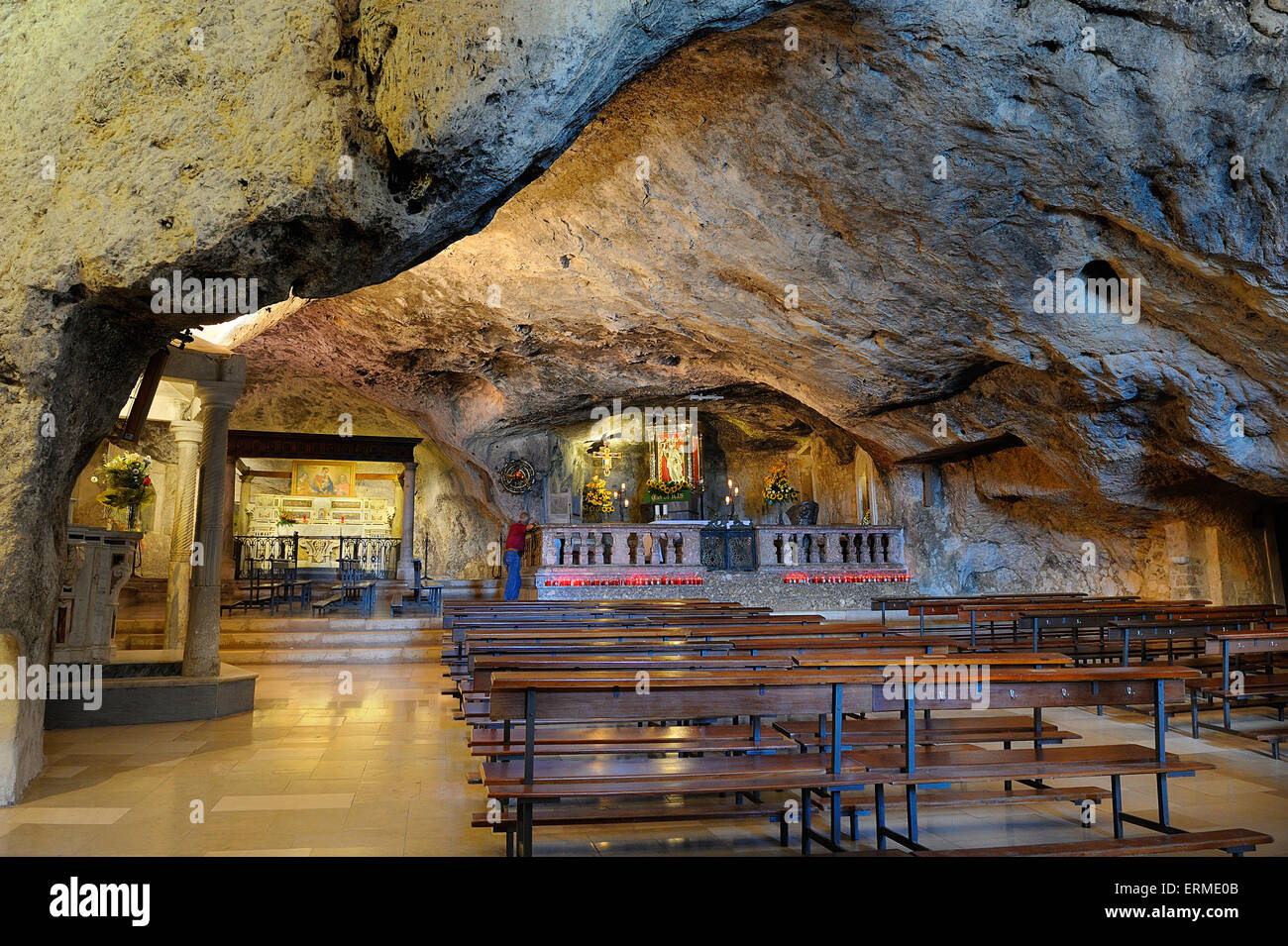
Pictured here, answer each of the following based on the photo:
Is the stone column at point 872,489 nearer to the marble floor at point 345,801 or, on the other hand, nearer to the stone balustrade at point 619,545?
the stone balustrade at point 619,545

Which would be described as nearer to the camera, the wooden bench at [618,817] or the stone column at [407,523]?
the wooden bench at [618,817]

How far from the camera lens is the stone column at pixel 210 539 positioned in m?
6.42

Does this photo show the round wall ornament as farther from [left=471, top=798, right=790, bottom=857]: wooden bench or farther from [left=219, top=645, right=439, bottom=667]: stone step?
[left=471, top=798, right=790, bottom=857]: wooden bench

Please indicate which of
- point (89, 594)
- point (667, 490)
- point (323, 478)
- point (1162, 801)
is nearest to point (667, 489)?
point (667, 490)

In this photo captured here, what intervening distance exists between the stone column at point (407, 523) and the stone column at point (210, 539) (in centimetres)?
962

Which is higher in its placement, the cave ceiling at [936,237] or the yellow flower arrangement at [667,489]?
the cave ceiling at [936,237]

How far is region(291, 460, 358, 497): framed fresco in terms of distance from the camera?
17156 millimetres

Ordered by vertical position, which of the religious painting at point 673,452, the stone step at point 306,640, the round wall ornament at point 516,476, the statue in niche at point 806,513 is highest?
the religious painting at point 673,452

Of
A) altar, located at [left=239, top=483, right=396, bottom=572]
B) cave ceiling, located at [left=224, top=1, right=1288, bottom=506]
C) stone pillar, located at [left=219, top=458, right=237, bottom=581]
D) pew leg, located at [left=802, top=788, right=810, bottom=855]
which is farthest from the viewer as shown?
altar, located at [left=239, top=483, right=396, bottom=572]

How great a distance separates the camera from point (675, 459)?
16.8 meters

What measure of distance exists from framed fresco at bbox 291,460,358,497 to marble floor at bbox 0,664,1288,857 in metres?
11.8

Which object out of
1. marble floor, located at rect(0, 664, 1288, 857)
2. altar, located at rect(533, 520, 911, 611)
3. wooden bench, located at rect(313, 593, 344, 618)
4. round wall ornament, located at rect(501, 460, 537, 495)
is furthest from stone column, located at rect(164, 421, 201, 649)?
round wall ornament, located at rect(501, 460, 537, 495)

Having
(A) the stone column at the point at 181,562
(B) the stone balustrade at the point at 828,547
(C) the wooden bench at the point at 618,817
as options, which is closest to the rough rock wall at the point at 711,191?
(C) the wooden bench at the point at 618,817

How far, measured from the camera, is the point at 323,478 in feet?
56.7
